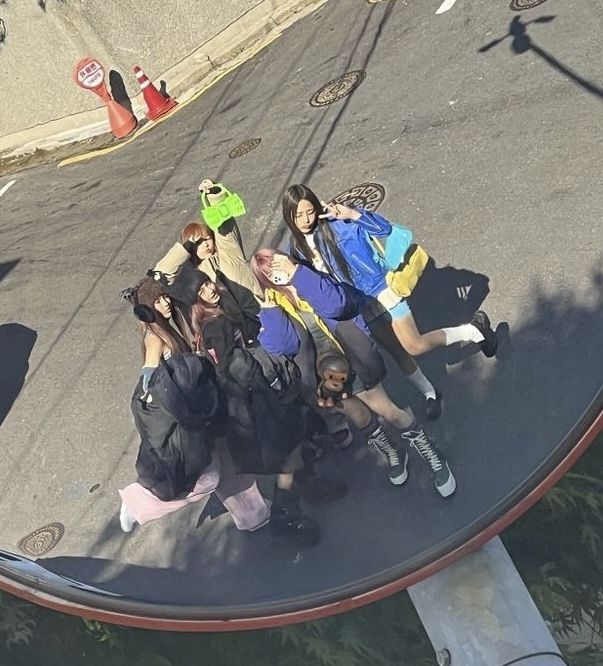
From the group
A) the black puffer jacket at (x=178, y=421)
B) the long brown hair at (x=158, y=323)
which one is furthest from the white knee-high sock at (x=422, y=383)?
the long brown hair at (x=158, y=323)

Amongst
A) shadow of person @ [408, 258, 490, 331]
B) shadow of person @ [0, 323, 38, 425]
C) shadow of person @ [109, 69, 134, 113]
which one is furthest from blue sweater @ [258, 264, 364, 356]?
shadow of person @ [109, 69, 134, 113]

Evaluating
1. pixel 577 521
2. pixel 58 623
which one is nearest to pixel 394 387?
pixel 577 521

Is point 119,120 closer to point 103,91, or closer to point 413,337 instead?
point 103,91

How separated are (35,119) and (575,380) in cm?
1124

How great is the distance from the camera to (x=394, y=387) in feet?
19.1

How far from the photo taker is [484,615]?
Result: 481 cm

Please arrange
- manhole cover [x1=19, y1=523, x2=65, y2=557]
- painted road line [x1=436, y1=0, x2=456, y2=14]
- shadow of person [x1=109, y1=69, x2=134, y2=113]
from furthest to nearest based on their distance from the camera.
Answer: shadow of person [x1=109, y1=69, x2=134, y2=113]
painted road line [x1=436, y1=0, x2=456, y2=14]
manhole cover [x1=19, y1=523, x2=65, y2=557]

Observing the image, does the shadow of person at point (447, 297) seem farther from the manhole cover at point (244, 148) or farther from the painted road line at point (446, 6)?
the painted road line at point (446, 6)

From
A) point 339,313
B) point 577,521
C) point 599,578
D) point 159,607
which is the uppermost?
point 339,313

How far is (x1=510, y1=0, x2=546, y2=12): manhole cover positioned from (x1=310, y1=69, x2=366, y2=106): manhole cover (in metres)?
1.98

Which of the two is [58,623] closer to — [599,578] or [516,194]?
[599,578]

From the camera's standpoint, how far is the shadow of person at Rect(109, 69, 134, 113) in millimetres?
13023

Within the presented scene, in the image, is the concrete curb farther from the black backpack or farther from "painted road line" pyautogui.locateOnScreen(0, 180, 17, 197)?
the black backpack

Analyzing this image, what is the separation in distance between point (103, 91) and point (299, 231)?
351 inches
